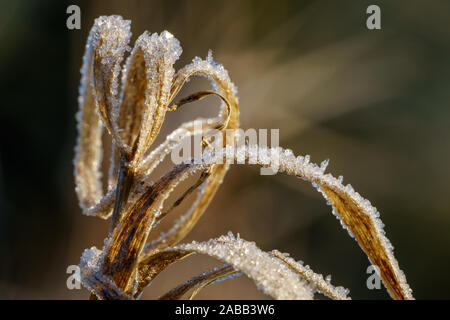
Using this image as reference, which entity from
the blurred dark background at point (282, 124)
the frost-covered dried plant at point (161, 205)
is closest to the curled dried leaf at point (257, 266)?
the frost-covered dried plant at point (161, 205)

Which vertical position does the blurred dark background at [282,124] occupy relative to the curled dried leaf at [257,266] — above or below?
above

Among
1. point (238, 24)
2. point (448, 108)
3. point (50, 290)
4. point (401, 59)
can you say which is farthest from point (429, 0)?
point (50, 290)

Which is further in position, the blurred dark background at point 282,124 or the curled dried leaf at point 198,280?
the blurred dark background at point 282,124

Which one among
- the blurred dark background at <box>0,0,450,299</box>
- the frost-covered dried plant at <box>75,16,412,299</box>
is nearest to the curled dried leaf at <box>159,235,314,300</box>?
the frost-covered dried plant at <box>75,16,412,299</box>

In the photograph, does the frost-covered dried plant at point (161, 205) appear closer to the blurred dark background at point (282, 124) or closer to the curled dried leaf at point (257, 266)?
the curled dried leaf at point (257, 266)

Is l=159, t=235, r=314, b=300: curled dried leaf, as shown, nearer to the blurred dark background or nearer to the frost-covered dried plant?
the frost-covered dried plant

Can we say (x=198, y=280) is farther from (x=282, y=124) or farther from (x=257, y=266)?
(x=282, y=124)

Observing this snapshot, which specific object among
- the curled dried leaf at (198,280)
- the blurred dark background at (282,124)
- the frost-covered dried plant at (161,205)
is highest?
the blurred dark background at (282,124)
